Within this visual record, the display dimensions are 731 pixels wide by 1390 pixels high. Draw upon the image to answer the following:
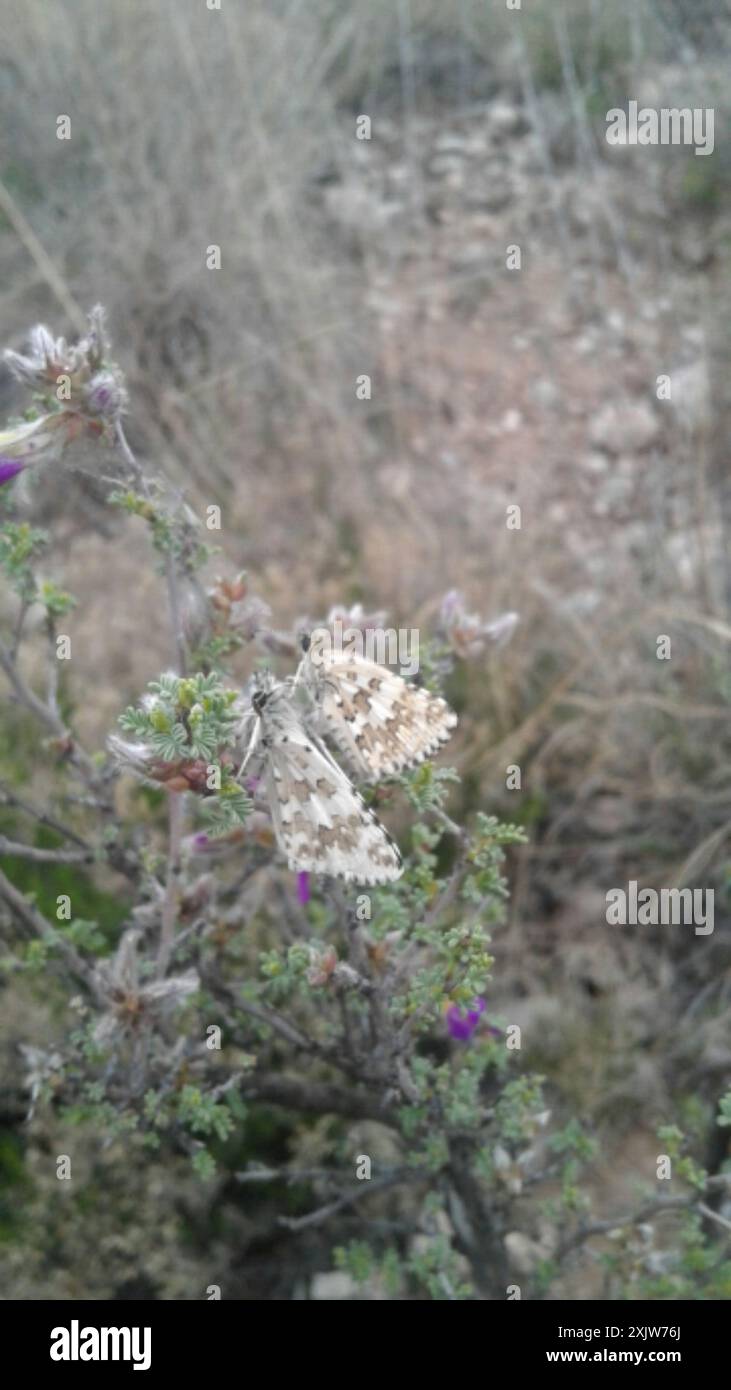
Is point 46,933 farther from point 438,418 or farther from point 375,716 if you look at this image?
point 438,418

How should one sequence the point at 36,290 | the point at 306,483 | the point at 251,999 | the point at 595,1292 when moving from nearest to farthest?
1. the point at 251,999
2. the point at 595,1292
3. the point at 306,483
4. the point at 36,290

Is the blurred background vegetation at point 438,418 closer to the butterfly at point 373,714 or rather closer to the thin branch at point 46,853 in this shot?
the thin branch at point 46,853

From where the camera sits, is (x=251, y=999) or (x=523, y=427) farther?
(x=523, y=427)

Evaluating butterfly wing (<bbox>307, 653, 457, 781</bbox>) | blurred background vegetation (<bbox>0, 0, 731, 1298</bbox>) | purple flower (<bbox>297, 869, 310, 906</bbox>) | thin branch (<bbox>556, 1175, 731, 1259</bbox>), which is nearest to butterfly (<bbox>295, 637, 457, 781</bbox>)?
butterfly wing (<bbox>307, 653, 457, 781</bbox>)

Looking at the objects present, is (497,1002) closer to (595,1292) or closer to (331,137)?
(595,1292)

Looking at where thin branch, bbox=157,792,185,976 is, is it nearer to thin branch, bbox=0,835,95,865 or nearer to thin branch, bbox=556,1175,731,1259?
thin branch, bbox=0,835,95,865

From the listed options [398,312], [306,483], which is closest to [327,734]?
[306,483]

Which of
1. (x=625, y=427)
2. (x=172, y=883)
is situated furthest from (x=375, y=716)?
(x=625, y=427)
